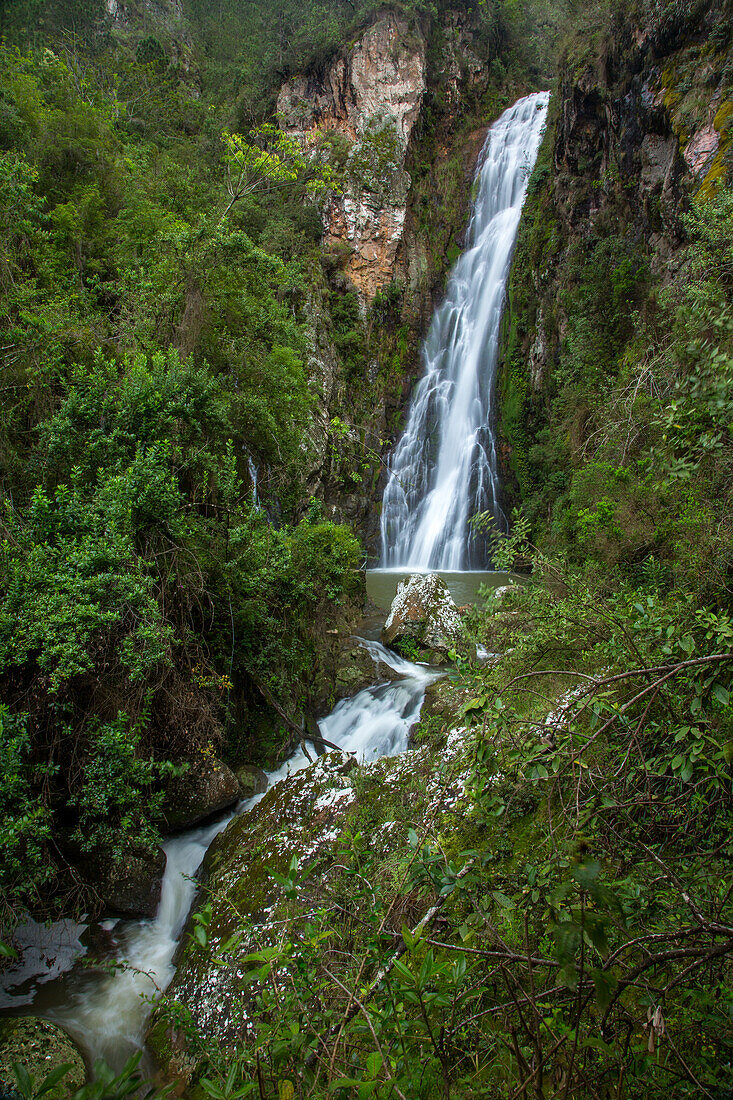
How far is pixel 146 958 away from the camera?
14.5 ft

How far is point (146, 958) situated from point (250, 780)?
2.02 meters

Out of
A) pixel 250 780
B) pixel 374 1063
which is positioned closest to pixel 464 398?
pixel 250 780

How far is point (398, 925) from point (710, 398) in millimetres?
2681

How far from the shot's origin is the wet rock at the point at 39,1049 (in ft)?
10.6

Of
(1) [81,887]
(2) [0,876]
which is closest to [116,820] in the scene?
(1) [81,887]

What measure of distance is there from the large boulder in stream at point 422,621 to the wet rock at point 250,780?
4254 mm

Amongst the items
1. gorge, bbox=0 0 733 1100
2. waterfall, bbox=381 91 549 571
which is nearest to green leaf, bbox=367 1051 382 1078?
gorge, bbox=0 0 733 1100

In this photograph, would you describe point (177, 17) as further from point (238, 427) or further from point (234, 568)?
point (234, 568)

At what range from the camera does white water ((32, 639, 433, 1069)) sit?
3832 millimetres

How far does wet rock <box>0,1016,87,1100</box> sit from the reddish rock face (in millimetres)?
25243

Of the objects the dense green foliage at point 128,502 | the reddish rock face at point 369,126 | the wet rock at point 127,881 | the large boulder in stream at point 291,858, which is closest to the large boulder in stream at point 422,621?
the dense green foliage at point 128,502

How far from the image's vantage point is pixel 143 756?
15.8ft

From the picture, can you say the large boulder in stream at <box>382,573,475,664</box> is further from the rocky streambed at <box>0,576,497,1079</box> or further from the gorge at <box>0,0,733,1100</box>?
the rocky streambed at <box>0,576,497,1079</box>

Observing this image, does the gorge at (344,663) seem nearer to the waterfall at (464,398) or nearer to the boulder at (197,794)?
the boulder at (197,794)
